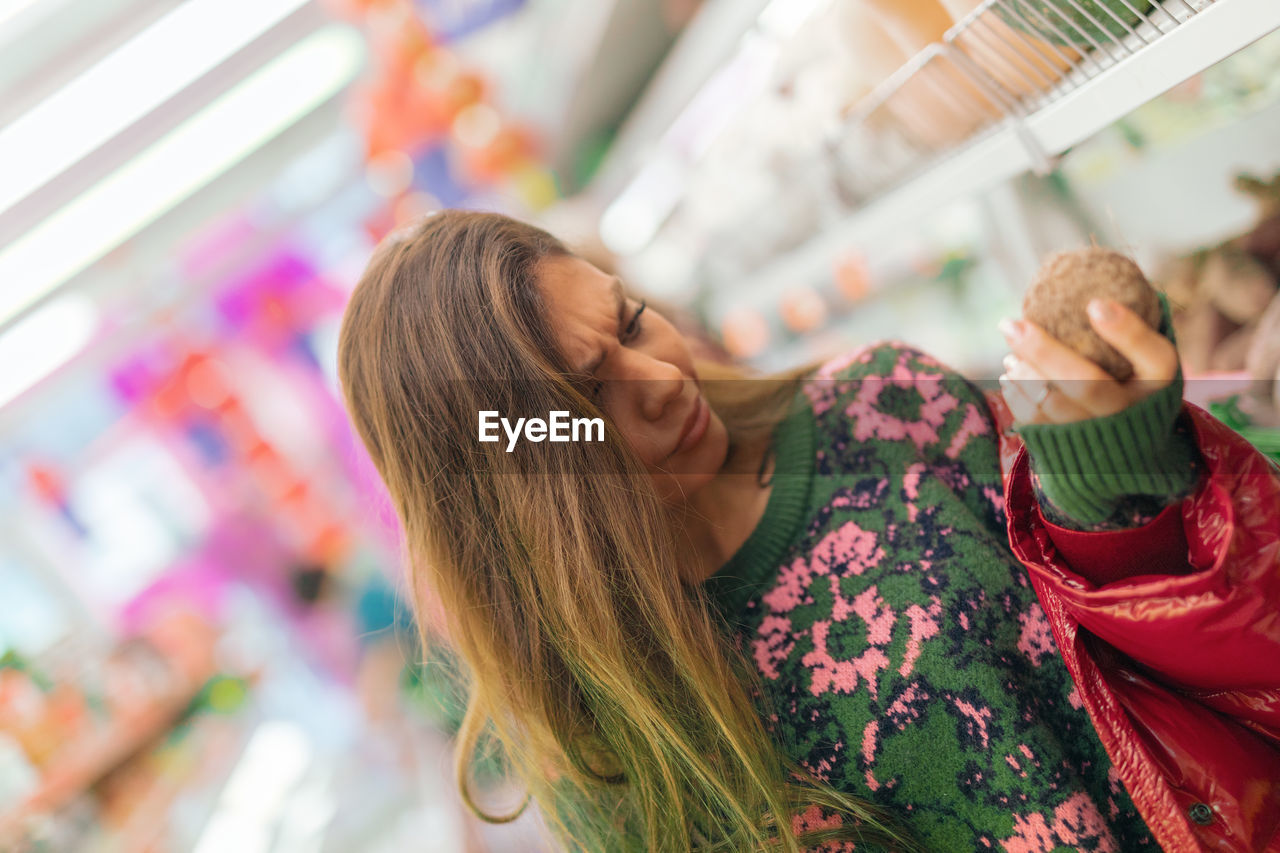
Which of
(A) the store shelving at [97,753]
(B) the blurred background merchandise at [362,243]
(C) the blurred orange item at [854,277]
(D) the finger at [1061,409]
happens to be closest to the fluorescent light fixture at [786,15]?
(B) the blurred background merchandise at [362,243]

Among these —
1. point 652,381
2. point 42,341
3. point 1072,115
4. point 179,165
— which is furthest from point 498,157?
point 1072,115

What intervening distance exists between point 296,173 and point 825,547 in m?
2.83

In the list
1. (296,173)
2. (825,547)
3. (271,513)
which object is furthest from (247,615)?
(825,547)

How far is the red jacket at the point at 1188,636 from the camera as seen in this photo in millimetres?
553

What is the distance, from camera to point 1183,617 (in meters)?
0.56

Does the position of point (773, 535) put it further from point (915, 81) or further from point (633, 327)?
point (915, 81)

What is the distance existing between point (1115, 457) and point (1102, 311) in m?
0.11

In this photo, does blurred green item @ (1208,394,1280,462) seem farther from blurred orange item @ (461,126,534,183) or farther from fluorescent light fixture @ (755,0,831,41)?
blurred orange item @ (461,126,534,183)

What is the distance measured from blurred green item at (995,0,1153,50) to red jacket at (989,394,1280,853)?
343 millimetres

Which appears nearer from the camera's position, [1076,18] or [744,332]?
[1076,18]

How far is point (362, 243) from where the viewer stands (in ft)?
9.64

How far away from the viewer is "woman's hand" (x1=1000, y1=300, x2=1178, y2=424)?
49cm

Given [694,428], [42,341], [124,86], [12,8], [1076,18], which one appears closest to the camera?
[1076,18]

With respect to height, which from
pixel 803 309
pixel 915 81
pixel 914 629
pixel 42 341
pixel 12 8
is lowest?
pixel 803 309
